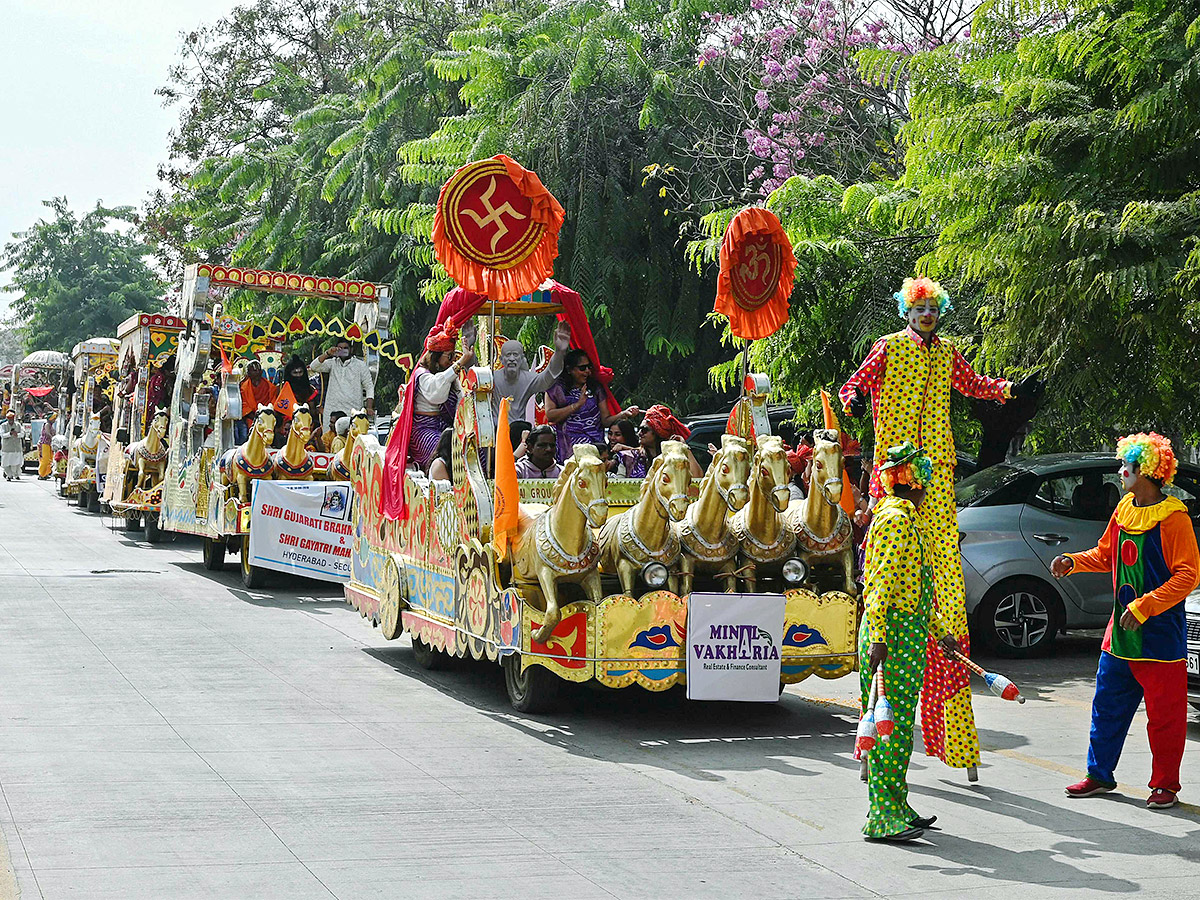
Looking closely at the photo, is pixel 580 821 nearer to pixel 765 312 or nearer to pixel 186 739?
pixel 186 739

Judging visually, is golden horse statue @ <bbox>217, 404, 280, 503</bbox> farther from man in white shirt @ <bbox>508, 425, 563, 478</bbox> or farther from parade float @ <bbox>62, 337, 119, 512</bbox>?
parade float @ <bbox>62, 337, 119, 512</bbox>

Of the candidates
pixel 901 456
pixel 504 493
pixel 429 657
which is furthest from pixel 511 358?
pixel 901 456

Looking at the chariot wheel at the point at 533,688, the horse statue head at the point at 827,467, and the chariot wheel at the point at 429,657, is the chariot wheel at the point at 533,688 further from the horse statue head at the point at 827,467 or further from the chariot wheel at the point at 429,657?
the horse statue head at the point at 827,467

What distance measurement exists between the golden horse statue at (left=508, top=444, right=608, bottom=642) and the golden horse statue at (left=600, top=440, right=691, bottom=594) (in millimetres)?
170

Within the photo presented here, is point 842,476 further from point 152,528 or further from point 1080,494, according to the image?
point 152,528

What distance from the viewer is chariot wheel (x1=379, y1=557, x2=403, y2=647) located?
1062 cm

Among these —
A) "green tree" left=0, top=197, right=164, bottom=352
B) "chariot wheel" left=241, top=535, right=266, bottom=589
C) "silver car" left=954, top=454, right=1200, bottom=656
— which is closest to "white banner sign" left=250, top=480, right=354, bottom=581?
"chariot wheel" left=241, top=535, right=266, bottom=589

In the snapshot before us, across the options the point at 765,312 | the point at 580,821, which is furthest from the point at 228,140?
the point at 580,821

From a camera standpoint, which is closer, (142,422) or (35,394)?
(142,422)

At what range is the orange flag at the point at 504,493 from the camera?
858 centimetres

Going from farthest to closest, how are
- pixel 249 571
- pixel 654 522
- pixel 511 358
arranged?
pixel 249 571 < pixel 511 358 < pixel 654 522

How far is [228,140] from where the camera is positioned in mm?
36375

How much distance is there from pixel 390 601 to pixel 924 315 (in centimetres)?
483

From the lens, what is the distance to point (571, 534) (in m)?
8.22
